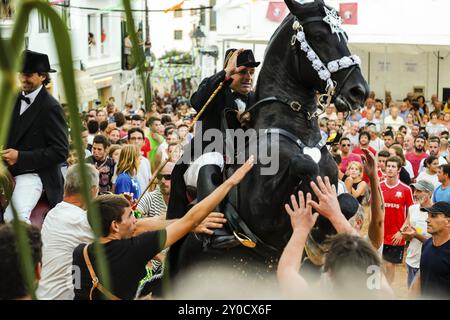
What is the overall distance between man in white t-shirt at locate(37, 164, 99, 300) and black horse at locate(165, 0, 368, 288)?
0.81m

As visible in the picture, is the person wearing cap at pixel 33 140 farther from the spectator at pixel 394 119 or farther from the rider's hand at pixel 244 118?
the spectator at pixel 394 119

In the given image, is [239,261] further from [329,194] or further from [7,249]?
[7,249]

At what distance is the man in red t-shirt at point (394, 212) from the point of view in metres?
9.12

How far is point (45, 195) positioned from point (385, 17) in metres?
16.0

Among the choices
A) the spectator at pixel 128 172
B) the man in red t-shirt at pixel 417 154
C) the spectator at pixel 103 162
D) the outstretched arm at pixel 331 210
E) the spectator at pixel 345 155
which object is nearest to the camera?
the outstretched arm at pixel 331 210

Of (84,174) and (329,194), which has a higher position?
(84,174)

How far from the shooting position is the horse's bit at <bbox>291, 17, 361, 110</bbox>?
4755 millimetres

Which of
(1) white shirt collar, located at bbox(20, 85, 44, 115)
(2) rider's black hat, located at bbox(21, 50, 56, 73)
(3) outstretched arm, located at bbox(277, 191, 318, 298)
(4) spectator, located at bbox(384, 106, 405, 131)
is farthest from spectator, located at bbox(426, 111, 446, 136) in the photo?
(3) outstretched arm, located at bbox(277, 191, 318, 298)

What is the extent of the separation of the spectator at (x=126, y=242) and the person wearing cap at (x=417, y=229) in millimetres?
4717

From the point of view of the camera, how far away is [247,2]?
821 inches

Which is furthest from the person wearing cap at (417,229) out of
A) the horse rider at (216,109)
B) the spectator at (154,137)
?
the spectator at (154,137)

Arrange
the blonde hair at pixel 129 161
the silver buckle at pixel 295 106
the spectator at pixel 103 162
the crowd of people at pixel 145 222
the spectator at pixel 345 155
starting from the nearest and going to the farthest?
the crowd of people at pixel 145 222, the silver buckle at pixel 295 106, the blonde hair at pixel 129 161, the spectator at pixel 103 162, the spectator at pixel 345 155

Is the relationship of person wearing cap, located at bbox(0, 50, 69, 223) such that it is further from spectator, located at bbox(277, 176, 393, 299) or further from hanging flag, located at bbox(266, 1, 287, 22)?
hanging flag, located at bbox(266, 1, 287, 22)
